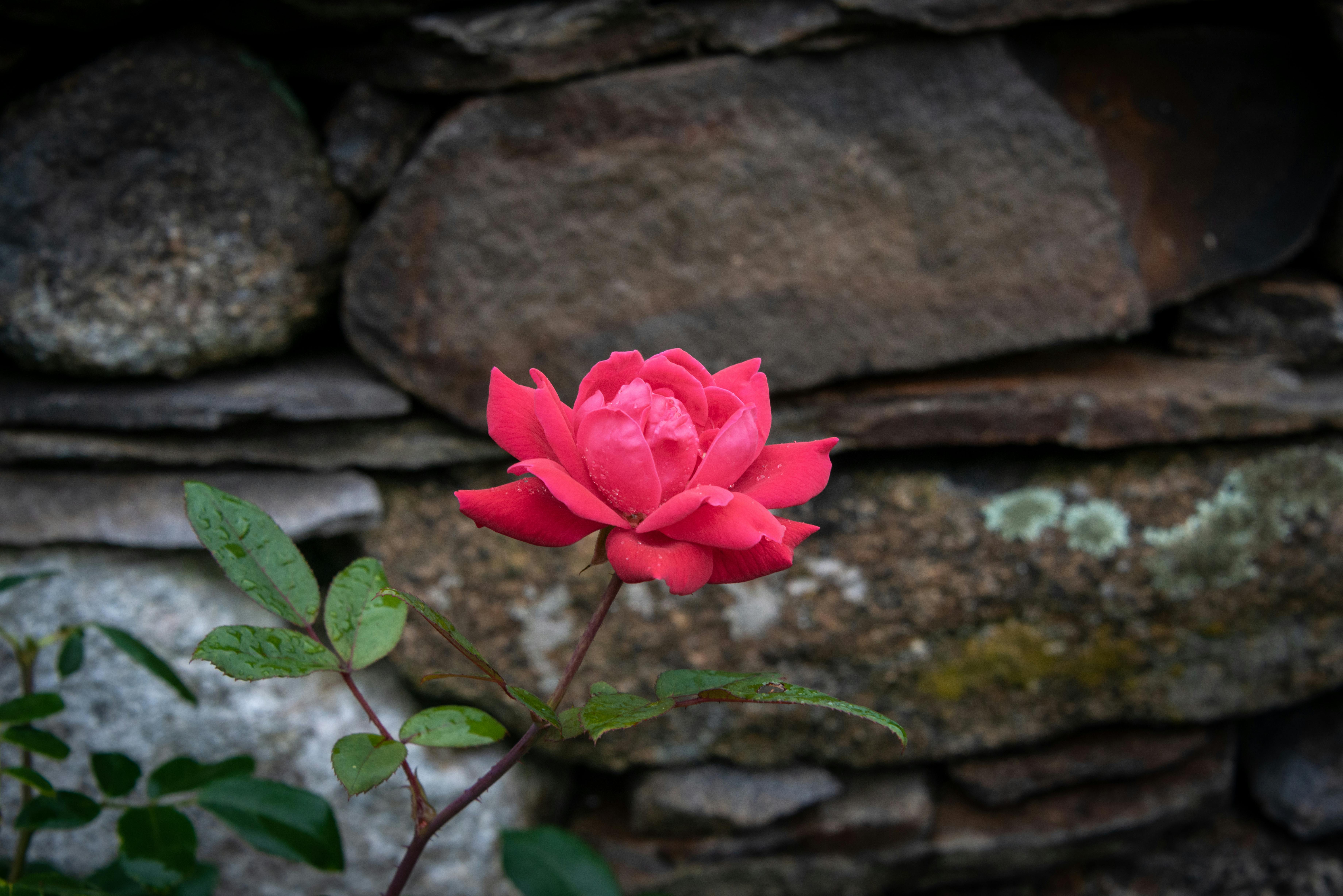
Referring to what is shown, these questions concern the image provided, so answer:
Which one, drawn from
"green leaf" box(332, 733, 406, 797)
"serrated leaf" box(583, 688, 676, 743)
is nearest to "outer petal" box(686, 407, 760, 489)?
"serrated leaf" box(583, 688, 676, 743)

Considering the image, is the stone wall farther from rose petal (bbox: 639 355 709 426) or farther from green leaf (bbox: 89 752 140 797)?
rose petal (bbox: 639 355 709 426)

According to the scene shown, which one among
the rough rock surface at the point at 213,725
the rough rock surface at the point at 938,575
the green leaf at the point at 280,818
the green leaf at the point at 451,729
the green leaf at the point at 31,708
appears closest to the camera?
the green leaf at the point at 451,729

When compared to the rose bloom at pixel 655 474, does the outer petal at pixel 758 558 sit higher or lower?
lower

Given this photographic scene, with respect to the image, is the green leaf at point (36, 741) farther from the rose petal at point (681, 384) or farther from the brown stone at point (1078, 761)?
the brown stone at point (1078, 761)

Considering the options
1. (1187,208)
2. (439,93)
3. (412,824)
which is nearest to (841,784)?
(412,824)

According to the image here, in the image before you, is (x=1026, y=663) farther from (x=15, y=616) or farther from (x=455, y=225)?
(x=15, y=616)

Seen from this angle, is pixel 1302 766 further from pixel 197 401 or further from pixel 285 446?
pixel 197 401

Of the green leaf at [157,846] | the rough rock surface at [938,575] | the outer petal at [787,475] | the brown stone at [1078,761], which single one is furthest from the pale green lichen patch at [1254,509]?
the green leaf at [157,846]
